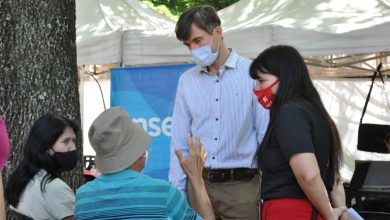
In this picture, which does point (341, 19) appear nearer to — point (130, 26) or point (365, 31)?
point (365, 31)

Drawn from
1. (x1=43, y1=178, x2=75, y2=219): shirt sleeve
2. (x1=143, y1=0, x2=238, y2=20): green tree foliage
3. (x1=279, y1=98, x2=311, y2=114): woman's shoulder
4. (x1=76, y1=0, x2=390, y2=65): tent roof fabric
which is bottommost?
(x1=43, y1=178, x2=75, y2=219): shirt sleeve

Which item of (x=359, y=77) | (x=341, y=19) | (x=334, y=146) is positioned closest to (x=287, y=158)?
(x=334, y=146)

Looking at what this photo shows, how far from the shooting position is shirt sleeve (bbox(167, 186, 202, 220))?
2.46 metres

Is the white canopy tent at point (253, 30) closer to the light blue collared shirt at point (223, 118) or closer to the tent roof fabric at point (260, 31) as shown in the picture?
the tent roof fabric at point (260, 31)

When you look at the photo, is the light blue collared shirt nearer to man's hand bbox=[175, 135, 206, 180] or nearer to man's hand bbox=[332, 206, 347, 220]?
man's hand bbox=[332, 206, 347, 220]

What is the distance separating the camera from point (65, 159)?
362 centimetres

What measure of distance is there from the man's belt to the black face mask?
0.83 m

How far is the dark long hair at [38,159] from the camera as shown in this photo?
135 inches

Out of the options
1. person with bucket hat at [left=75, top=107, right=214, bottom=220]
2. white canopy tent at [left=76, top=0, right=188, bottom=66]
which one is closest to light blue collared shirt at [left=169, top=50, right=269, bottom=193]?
person with bucket hat at [left=75, top=107, right=214, bottom=220]

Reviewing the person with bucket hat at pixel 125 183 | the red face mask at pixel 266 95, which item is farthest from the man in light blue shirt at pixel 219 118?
the person with bucket hat at pixel 125 183

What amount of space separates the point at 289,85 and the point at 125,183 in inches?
34.1

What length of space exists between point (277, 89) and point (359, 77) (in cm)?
745

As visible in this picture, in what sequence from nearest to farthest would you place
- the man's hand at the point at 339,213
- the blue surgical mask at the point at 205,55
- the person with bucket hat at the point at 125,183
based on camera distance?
the person with bucket hat at the point at 125,183 → the man's hand at the point at 339,213 → the blue surgical mask at the point at 205,55

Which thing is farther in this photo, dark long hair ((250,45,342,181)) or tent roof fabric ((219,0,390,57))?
tent roof fabric ((219,0,390,57))
